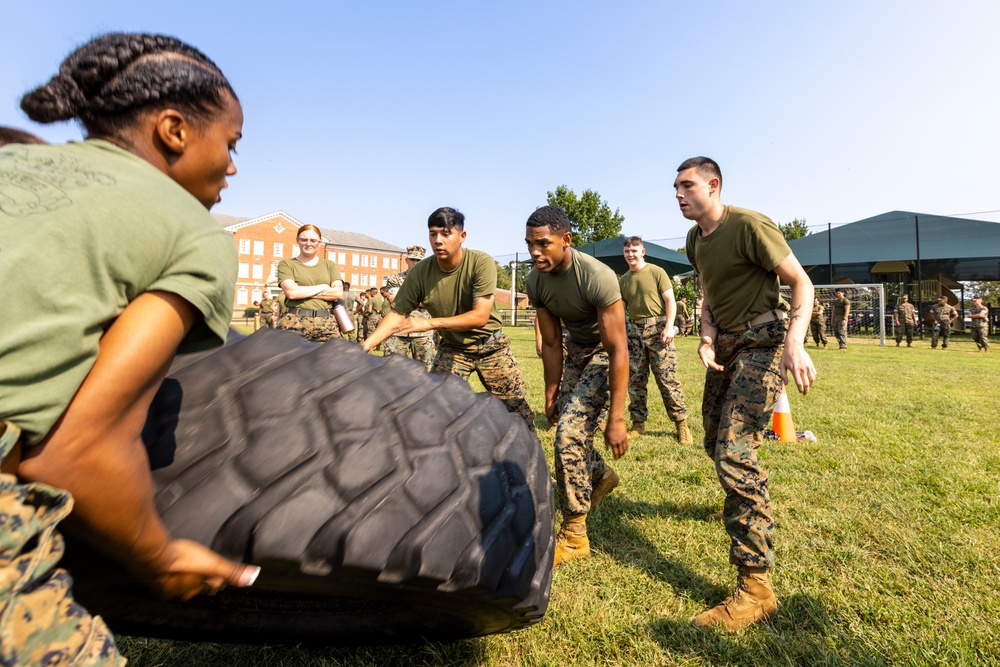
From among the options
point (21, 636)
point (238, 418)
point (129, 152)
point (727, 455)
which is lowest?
point (727, 455)

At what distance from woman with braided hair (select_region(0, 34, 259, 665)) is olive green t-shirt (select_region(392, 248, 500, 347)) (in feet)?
11.8

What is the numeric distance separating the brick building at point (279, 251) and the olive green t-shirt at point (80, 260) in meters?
55.9

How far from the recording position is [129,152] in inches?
42.4

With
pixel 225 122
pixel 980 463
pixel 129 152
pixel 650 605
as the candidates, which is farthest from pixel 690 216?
pixel 980 463

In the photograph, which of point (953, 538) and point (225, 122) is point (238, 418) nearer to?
point (225, 122)

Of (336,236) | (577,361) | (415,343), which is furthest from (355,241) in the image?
(577,361)

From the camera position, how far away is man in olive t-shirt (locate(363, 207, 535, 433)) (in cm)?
465

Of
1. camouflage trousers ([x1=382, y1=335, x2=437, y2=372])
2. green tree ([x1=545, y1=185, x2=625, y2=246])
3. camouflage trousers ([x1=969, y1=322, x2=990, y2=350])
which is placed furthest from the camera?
green tree ([x1=545, y1=185, x2=625, y2=246])

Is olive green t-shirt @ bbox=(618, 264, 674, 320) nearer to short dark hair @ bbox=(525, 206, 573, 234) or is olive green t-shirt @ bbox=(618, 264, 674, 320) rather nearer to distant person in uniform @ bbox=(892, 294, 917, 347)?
short dark hair @ bbox=(525, 206, 573, 234)

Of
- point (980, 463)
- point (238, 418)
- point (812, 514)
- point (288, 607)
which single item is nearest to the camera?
point (238, 418)

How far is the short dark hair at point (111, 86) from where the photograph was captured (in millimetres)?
1123

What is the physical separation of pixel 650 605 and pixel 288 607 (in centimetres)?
162

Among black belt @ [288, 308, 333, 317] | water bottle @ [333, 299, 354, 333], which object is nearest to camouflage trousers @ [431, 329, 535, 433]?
water bottle @ [333, 299, 354, 333]

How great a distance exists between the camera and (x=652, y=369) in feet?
21.6
